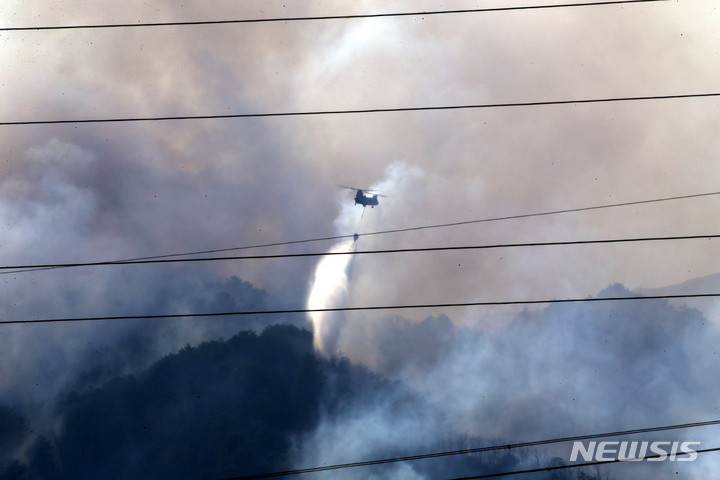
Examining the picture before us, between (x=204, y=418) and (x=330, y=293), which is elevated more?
(x=330, y=293)

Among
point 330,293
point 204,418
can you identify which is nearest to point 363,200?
point 330,293

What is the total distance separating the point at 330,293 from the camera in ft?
277

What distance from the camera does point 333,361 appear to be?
107 meters

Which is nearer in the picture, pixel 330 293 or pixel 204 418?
pixel 330 293

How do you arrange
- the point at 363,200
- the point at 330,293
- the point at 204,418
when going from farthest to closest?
the point at 204,418, the point at 330,293, the point at 363,200

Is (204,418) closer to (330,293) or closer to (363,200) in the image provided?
(330,293)

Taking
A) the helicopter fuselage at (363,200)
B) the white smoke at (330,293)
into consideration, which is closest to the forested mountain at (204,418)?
the white smoke at (330,293)

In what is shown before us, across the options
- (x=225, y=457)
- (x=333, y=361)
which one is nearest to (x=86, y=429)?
(x=225, y=457)

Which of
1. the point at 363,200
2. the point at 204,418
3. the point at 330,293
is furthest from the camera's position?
the point at 204,418

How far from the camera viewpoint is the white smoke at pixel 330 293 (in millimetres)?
79438

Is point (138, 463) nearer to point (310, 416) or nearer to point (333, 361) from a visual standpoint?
point (310, 416)

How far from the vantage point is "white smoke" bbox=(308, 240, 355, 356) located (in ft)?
261

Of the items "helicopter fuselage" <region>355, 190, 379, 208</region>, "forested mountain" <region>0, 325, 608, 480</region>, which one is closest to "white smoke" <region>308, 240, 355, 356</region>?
"forested mountain" <region>0, 325, 608, 480</region>

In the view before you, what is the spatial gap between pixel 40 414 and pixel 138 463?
25.8 m
